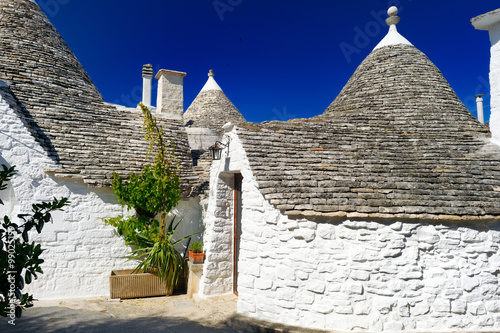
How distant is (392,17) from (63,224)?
9.08m

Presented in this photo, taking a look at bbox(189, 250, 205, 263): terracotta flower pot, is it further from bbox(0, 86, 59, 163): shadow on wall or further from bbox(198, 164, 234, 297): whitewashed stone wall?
bbox(0, 86, 59, 163): shadow on wall

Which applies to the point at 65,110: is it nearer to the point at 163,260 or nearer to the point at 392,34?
the point at 163,260

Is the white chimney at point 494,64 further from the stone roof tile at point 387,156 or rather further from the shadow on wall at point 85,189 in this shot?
the shadow on wall at point 85,189

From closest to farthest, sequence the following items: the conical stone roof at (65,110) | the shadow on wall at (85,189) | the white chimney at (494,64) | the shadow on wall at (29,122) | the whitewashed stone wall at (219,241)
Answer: the white chimney at (494,64)
the whitewashed stone wall at (219,241)
the shadow on wall at (85,189)
the shadow on wall at (29,122)
the conical stone roof at (65,110)

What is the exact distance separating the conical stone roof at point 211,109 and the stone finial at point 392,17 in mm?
7115

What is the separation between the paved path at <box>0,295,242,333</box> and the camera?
15.7 ft

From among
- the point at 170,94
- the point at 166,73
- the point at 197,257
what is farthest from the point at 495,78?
the point at 166,73

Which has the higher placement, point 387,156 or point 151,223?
point 387,156

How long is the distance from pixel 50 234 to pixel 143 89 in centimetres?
610

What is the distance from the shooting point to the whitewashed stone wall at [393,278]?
14.5 ft

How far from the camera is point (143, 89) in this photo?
11.2 metres

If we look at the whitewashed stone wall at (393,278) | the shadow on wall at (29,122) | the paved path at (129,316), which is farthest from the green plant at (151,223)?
the whitewashed stone wall at (393,278)

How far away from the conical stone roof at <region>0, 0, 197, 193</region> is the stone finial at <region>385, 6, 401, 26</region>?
20.7 feet

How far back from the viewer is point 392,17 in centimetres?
868
